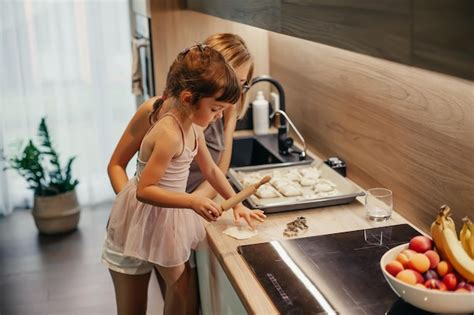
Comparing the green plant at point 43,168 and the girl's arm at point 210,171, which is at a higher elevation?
the girl's arm at point 210,171

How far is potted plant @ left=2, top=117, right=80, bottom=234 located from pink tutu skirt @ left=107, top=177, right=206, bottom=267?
8.03 feet

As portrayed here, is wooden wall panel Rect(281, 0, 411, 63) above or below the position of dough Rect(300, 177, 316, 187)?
above

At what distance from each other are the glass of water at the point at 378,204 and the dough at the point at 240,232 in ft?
1.24

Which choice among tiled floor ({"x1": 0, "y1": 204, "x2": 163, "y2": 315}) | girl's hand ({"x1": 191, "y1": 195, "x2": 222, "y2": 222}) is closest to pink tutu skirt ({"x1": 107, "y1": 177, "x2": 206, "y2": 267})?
girl's hand ({"x1": 191, "y1": 195, "x2": 222, "y2": 222})

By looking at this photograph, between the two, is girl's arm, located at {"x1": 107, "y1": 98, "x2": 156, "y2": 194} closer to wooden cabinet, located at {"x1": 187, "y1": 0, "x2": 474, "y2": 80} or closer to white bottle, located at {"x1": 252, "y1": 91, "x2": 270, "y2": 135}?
wooden cabinet, located at {"x1": 187, "y1": 0, "x2": 474, "y2": 80}

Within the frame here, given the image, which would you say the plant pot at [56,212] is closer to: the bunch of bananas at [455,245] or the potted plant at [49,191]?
the potted plant at [49,191]

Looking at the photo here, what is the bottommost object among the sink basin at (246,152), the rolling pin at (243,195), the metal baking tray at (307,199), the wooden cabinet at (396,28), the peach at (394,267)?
the sink basin at (246,152)

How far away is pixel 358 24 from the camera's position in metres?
1.56

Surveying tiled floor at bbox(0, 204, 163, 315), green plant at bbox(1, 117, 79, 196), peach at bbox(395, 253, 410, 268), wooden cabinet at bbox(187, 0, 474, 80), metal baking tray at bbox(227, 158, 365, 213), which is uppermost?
wooden cabinet at bbox(187, 0, 474, 80)

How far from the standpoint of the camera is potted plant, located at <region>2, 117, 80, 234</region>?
4.58m

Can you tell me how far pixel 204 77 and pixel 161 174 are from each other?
1.03 ft

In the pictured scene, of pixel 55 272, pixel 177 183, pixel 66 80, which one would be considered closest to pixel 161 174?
pixel 177 183

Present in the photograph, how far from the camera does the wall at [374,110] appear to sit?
6.66 feet

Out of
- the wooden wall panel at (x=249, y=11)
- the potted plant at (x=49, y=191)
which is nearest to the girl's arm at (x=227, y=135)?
the wooden wall panel at (x=249, y=11)
